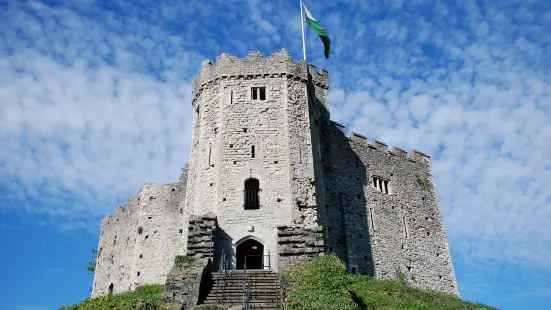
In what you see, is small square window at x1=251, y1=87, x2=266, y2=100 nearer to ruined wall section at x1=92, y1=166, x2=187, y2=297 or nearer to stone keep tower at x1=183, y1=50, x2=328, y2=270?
stone keep tower at x1=183, y1=50, x2=328, y2=270

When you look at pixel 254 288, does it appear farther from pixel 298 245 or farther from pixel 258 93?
pixel 258 93

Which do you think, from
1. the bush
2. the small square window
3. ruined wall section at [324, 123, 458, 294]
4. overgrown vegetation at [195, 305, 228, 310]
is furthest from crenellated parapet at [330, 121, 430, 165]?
overgrown vegetation at [195, 305, 228, 310]

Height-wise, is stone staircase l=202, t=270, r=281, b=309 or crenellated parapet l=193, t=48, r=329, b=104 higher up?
crenellated parapet l=193, t=48, r=329, b=104

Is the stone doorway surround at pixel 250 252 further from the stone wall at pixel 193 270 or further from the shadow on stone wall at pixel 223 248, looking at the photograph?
the stone wall at pixel 193 270

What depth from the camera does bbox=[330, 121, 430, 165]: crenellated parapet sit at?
102ft

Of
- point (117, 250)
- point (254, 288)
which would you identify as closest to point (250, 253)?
point (254, 288)

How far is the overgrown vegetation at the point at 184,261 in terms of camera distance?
61.3 feet

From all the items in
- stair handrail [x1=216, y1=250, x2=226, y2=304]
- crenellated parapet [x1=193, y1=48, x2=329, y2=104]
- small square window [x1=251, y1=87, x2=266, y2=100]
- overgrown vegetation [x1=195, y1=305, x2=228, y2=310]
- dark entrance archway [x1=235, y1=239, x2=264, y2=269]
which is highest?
crenellated parapet [x1=193, y1=48, x2=329, y2=104]

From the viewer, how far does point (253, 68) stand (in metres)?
24.2

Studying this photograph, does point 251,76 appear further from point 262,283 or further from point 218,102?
point 262,283

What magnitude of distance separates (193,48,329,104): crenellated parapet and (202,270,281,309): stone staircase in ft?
31.3

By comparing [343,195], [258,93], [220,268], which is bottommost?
[220,268]

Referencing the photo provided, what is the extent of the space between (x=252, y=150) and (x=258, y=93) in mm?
3003

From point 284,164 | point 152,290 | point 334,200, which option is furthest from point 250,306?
point 334,200
